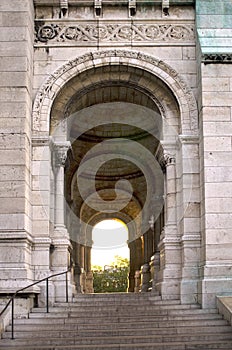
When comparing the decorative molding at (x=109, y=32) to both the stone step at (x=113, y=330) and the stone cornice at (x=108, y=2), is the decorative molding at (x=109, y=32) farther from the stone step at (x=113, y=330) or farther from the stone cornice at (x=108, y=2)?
the stone step at (x=113, y=330)

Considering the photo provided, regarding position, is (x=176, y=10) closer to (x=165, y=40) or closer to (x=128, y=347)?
(x=165, y=40)

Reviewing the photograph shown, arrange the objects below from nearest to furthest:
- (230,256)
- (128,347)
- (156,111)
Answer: (128,347) → (230,256) → (156,111)

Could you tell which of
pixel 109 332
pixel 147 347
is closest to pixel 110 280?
pixel 109 332

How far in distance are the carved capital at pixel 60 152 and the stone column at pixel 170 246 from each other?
2.50 m

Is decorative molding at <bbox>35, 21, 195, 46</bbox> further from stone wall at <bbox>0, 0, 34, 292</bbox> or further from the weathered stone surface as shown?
stone wall at <bbox>0, 0, 34, 292</bbox>

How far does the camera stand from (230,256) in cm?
1466

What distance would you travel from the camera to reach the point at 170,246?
636 inches

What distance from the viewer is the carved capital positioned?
653 inches

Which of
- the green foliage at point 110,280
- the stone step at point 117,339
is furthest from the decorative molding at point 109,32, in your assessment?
the green foliage at point 110,280

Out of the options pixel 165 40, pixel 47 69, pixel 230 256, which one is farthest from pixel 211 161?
pixel 47 69

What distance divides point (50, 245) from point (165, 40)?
584 cm

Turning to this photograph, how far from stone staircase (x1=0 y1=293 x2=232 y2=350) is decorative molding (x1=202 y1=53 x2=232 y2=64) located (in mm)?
5714

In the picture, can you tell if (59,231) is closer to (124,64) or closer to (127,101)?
(127,101)

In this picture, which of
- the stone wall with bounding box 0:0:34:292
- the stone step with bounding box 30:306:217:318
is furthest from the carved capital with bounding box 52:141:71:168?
the stone step with bounding box 30:306:217:318
